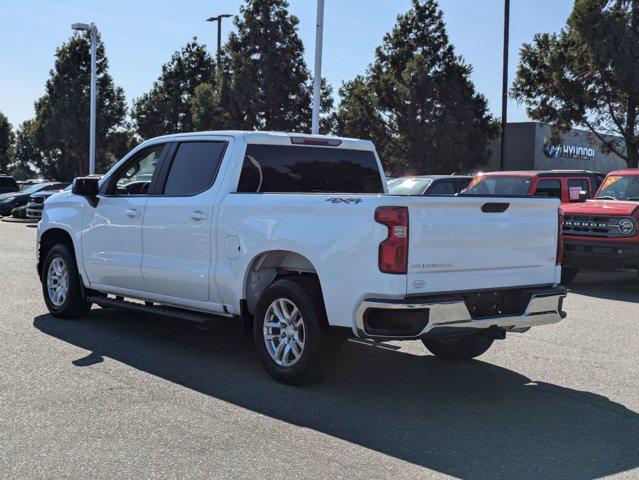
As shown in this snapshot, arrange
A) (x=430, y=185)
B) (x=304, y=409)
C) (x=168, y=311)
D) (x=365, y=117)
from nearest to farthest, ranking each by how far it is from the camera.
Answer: (x=304, y=409)
(x=168, y=311)
(x=430, y=185)
(x=365, y=117)

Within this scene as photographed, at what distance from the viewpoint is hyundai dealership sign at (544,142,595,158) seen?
1531 inches

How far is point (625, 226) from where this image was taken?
1234cm

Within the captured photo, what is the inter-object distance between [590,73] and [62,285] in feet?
62.6

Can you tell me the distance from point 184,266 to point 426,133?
2446cm

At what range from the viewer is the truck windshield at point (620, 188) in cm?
1349

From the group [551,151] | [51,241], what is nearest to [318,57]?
[51,241]

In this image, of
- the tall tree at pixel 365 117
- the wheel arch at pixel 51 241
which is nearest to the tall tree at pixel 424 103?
the tall tree at pixel 365 117

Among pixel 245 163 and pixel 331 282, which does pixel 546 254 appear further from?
pixel 245 163

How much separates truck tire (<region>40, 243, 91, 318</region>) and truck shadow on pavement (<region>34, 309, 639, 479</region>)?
24.9 inches

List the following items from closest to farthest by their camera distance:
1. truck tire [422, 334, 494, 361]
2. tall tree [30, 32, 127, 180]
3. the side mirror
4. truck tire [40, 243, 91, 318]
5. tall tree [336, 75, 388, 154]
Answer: truck tire [422, 334, 494, 361]
the side mirror
truck tire [40, 243, 91, 318]
tall tree [336, 75, 388, 154]
tall tree [30, 32, 127, 180]

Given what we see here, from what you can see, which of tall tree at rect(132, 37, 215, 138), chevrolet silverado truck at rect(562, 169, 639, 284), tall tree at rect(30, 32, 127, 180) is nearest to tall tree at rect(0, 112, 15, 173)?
tall tree at rect(30, 32, 127, 180)

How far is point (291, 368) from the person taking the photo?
5.91 m

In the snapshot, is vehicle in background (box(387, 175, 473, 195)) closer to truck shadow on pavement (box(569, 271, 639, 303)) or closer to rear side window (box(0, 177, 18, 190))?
truck shadow on pavement (box(569, 271, 639, 303))

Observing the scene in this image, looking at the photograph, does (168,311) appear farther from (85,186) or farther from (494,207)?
(494,207)
